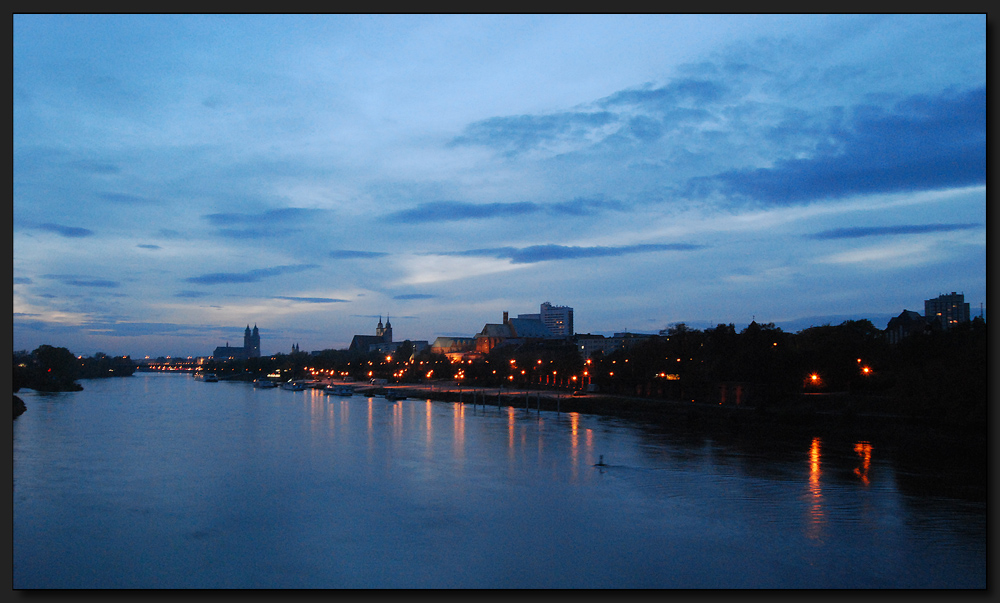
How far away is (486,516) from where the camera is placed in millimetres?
16062

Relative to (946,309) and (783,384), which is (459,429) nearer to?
(783,384)

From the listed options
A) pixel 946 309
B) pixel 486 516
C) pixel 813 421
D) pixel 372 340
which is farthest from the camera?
pixel 372 340

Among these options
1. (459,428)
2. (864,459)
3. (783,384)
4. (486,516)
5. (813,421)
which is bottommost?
(459,428)

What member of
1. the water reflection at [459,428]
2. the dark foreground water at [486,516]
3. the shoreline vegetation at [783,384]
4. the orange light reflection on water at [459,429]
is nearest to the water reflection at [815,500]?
the dark foreground water at [486,516]

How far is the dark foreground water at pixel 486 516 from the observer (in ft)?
39.8

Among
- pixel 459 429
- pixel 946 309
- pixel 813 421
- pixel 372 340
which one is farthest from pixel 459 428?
pixel 372 340

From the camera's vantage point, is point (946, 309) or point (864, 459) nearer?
point (864, 459)

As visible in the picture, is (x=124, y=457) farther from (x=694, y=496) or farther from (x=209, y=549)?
(x=694, y=496)

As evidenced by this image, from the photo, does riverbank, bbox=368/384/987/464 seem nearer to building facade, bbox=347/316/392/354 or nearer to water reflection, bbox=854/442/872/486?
water reflection, bbox=854/442/872/486

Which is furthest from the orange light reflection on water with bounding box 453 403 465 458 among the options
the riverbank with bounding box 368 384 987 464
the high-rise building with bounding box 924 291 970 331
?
the high-rise building with bounding box 924 291 970 331

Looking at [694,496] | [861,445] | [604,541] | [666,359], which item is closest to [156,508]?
[604,541]

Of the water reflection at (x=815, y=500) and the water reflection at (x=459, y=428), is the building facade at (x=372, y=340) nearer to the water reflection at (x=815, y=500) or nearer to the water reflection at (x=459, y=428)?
the water reflection at (x=459, y=428)

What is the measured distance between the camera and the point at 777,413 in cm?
3269

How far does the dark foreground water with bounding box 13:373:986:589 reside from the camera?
12.1 meters
